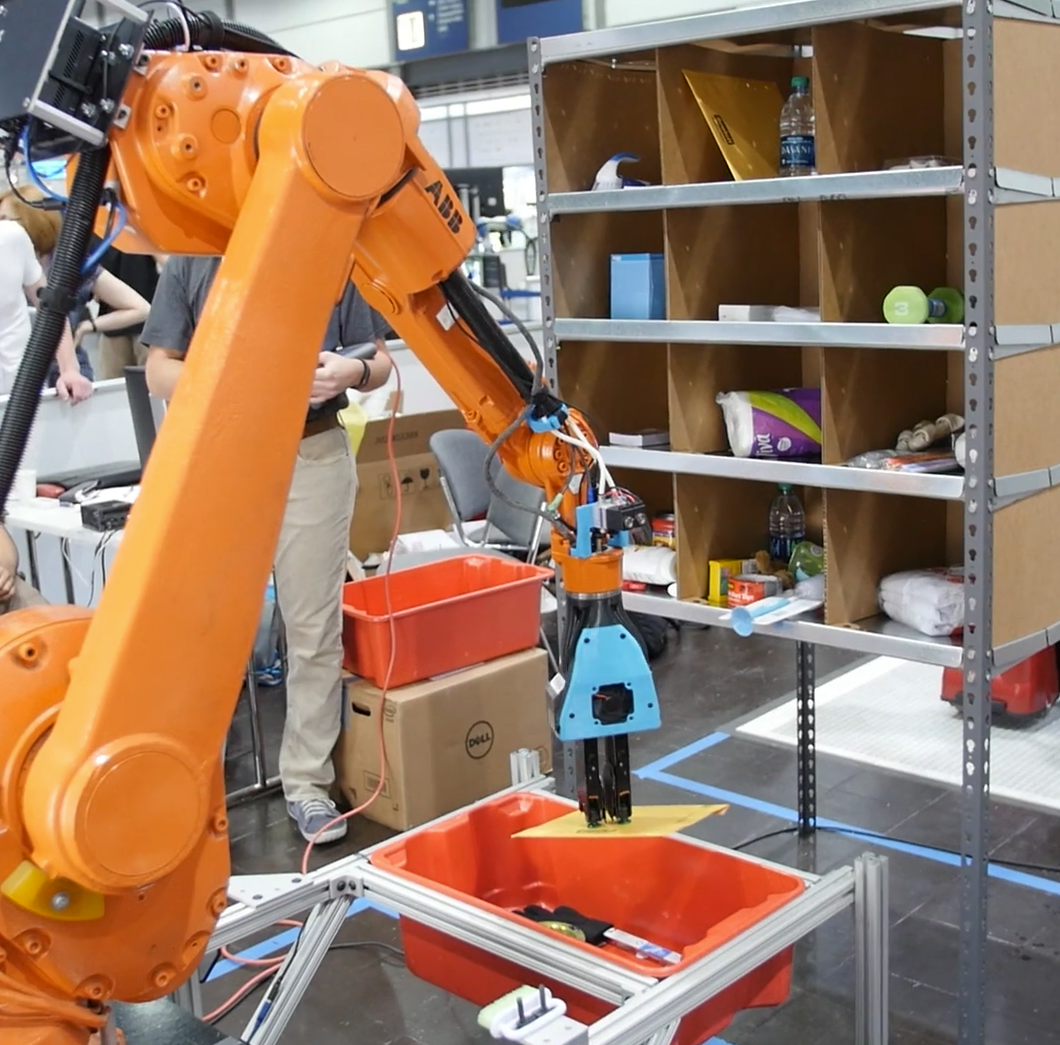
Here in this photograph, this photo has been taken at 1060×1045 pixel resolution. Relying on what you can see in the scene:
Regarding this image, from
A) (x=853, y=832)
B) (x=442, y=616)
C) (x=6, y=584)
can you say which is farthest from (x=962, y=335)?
(x=6, y=584)

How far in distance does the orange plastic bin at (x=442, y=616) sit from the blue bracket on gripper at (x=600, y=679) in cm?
165

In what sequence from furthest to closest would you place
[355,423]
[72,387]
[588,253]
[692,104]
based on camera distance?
[355,423]
[72,387]
[588,253]
[692,104]

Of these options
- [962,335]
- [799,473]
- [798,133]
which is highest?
[798,133]

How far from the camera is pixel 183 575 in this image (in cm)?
150

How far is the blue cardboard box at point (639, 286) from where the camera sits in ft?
9.43

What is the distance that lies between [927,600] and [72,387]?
11.1ft

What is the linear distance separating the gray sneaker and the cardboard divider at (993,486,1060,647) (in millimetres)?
1986

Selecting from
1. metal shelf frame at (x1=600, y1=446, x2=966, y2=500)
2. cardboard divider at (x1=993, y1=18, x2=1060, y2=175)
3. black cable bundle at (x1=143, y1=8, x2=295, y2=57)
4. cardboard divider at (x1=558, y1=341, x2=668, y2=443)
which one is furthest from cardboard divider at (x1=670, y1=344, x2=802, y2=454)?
black cable bundle at (x1=143, y1=8, x2=295, y2=57)

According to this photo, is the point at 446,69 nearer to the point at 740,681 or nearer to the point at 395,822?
the point at 740,681

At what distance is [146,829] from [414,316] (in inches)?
34.2

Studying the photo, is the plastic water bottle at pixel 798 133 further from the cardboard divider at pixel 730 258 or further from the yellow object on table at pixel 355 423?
the yellow object on table at pixel 355 423

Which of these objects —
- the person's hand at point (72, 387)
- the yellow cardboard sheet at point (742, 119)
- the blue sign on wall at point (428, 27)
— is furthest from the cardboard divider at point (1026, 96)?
the blue sign on wall at point (428, 27)

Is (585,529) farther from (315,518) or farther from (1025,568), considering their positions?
(315,518)

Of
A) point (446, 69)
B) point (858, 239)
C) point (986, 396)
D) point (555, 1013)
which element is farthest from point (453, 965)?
point (446, 69)
